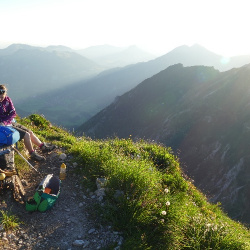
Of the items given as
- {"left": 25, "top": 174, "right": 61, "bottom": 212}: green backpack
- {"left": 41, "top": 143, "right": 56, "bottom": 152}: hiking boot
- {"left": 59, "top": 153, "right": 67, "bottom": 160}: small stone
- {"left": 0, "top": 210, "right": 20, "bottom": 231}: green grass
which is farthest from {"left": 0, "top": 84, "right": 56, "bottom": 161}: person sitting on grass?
{"left": 0, "top": 210, "right": 20, "bottom": 231}: green grass

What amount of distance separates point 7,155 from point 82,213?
9.04 ft

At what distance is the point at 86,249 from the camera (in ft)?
17.3

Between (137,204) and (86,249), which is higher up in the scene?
(137,204)

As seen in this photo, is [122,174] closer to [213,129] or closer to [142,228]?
[142,228]

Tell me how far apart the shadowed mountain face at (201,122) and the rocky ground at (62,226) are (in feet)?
38.8

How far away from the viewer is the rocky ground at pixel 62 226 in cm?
528

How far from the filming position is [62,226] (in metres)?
5.83

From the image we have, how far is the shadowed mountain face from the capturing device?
46781mm

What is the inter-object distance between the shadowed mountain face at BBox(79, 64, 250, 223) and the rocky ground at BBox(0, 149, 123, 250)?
11.8 m

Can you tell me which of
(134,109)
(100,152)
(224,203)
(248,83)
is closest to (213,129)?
(248,83)

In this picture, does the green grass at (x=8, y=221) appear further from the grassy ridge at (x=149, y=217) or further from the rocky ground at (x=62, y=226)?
the grassy ridge at (x=149, y=217)

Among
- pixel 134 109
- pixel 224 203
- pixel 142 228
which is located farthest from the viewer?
pixel 134 109

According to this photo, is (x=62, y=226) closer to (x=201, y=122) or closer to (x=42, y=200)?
(x=42, y=200)

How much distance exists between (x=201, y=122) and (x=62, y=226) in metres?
71.9
